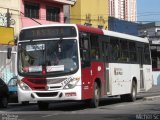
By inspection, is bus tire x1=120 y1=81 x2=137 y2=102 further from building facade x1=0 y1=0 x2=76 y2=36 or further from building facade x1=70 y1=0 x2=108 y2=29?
building facade x1=70 y1=0 x2=108 y2=29

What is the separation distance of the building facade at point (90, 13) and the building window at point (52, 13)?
3.20 m

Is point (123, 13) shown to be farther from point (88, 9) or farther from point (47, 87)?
point (47, 87)

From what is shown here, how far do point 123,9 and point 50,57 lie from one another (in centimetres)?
4892

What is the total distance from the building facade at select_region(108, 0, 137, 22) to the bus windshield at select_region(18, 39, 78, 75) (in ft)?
148

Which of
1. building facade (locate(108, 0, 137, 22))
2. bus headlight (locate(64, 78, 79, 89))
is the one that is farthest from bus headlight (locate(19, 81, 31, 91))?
building facade (locate(108, 0, 137, 22))

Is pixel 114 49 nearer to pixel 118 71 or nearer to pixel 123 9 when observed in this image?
pixel 118 71

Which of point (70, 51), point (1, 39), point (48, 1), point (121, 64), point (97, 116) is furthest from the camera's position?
point (48, 1)

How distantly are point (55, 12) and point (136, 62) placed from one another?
770 inches

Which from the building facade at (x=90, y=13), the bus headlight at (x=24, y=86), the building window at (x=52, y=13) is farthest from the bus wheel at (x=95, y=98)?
the building facade at (x=90, y=13)

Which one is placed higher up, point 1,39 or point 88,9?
point 88,9

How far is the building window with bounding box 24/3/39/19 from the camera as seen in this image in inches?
1601

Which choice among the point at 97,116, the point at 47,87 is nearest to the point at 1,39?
the point at 47,87

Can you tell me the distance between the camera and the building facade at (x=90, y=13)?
48.3 meters

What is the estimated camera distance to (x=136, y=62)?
26.0 m
